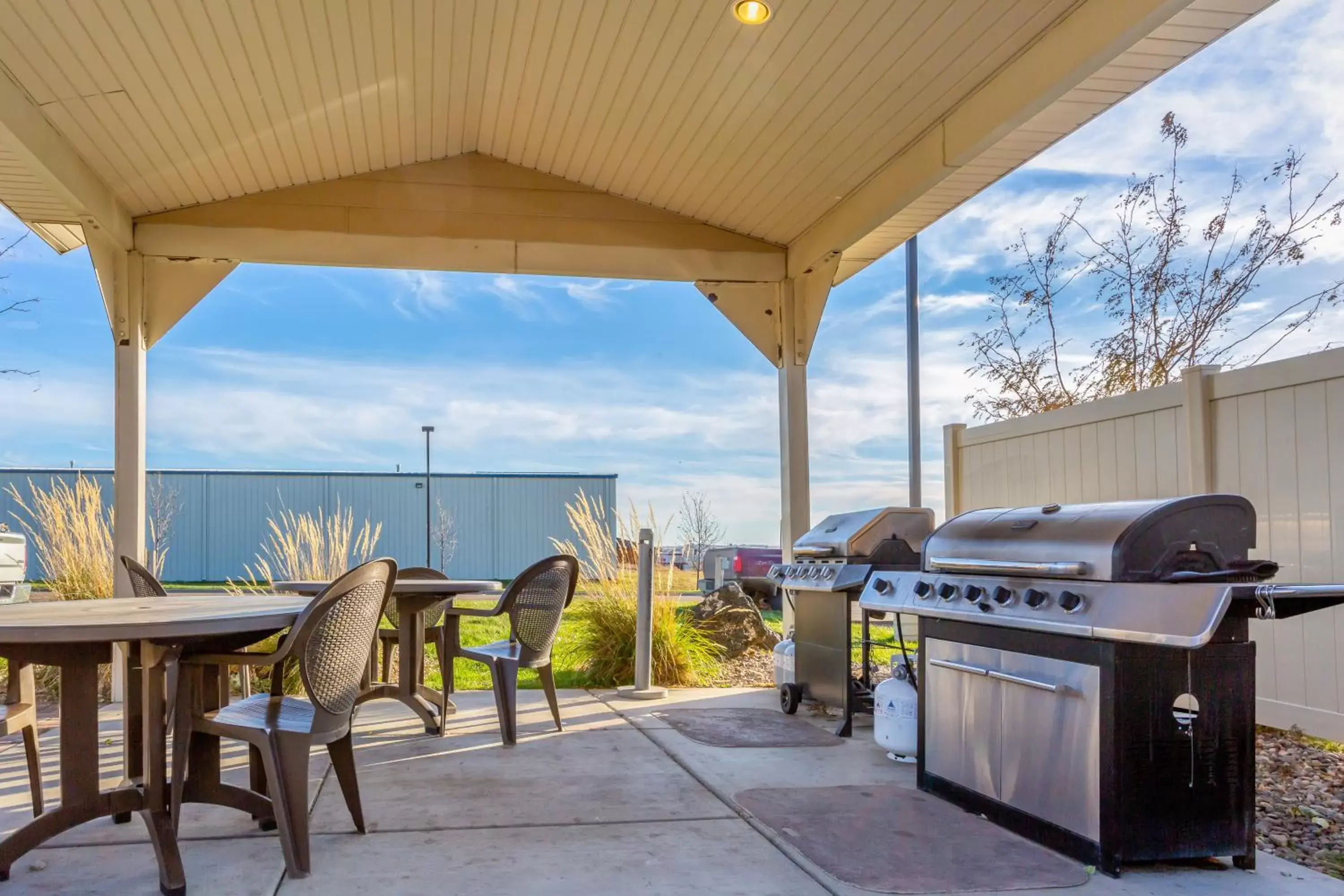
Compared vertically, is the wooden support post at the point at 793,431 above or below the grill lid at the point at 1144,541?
above

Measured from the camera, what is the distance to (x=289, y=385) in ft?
60.7

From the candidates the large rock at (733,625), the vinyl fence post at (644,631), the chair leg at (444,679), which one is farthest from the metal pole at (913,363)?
the chair leg at (444,679)

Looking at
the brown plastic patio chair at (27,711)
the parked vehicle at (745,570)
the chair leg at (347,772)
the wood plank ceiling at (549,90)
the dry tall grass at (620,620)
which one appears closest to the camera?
the chair leg at (347,772)

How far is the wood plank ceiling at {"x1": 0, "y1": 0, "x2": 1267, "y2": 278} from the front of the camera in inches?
155

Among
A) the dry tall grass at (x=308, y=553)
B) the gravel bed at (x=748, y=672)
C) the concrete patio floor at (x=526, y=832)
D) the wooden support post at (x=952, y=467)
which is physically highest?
the wooden support post at (x=952, y=467)

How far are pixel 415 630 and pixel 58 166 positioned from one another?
2.67m

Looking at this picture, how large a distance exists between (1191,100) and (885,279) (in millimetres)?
2892

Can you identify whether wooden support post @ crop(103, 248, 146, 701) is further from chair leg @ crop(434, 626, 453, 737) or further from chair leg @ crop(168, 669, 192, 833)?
chair leg @ crop(168, 669, 192, 833)

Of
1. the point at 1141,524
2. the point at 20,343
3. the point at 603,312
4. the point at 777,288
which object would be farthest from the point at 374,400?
the point at 1141,524

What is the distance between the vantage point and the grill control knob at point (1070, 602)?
9.18 ft

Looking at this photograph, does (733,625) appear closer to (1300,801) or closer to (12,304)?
(1300,801)

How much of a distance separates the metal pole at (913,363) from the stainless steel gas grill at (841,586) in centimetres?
198

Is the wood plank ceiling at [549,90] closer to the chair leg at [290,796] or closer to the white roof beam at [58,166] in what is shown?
the white roof beam at [58,166]

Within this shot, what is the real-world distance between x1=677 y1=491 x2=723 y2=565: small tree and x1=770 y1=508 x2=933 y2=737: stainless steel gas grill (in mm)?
3052
